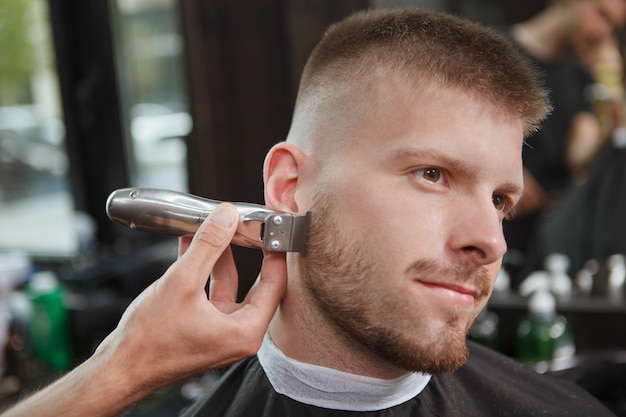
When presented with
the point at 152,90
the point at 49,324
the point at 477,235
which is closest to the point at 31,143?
the point at 152,90

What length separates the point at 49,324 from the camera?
2.69 m

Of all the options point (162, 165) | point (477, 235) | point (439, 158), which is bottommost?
point (162, 165)

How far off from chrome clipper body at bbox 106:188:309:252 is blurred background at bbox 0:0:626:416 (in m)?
0.91

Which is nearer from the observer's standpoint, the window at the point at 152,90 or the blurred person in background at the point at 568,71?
the blurred person in background at the point at 568,71

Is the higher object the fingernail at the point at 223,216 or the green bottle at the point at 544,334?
the fingernail at the point at 223,216

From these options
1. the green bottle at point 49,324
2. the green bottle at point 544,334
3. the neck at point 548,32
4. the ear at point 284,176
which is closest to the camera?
the ear at point 284,176

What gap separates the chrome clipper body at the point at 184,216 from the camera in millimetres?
1116

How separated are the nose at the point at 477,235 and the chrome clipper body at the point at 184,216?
30 cm

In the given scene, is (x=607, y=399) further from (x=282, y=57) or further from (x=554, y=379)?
(x=282, y=57)

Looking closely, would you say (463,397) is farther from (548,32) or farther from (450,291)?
(548,32)

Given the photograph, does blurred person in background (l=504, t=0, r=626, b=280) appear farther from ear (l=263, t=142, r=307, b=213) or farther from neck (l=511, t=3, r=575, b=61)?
ear (l=263, t=142, r=307, b=213)

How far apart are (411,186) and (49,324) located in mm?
2157

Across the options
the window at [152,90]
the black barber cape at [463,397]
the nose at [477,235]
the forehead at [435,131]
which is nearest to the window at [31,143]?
the window at [152,90]

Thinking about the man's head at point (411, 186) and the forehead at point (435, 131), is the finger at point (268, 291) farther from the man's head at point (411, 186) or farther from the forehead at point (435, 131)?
the forehead at point (435, 131)
